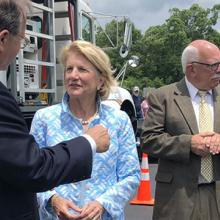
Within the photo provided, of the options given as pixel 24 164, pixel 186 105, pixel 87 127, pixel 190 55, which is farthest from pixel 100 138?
pixel 190 55

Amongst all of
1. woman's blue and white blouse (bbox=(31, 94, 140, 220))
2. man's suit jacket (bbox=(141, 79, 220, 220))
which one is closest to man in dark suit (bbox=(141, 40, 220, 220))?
man's suit jacket (bbox=(141, 79, 220, 220))

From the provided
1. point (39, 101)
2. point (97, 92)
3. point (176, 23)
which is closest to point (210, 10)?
point (176, 23)

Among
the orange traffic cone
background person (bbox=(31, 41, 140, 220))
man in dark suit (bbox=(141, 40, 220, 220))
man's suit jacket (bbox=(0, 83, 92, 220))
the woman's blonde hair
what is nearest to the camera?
man's suit jacket (bbox=(0, 83, 92, 220))

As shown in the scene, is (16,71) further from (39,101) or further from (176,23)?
(176,23)

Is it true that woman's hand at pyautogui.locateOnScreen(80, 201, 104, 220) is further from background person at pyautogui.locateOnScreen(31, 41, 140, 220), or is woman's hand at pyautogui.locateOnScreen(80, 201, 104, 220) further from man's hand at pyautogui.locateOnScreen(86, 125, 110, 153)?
man's hand at pyautogui.locateOnScreen(86, 125, 110, 153)

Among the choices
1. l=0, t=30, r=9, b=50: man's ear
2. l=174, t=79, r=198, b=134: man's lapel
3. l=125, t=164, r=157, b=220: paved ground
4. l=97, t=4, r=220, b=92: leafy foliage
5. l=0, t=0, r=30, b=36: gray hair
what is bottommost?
l=125, t=164, r=157, b=220: paved ground

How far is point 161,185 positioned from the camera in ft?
10.0

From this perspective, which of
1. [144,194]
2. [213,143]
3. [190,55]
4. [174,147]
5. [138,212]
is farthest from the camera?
[144,194]

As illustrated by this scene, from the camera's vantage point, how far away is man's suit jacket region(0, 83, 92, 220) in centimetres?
157

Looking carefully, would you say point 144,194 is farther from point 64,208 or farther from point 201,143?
point 64,208

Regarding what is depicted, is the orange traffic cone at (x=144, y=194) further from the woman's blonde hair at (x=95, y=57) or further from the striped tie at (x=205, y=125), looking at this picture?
the woman's blonde hair at (x=95, y=57)

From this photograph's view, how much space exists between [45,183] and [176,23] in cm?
5381

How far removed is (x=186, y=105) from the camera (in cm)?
304

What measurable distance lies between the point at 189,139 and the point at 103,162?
Answer: 0.66 metres
